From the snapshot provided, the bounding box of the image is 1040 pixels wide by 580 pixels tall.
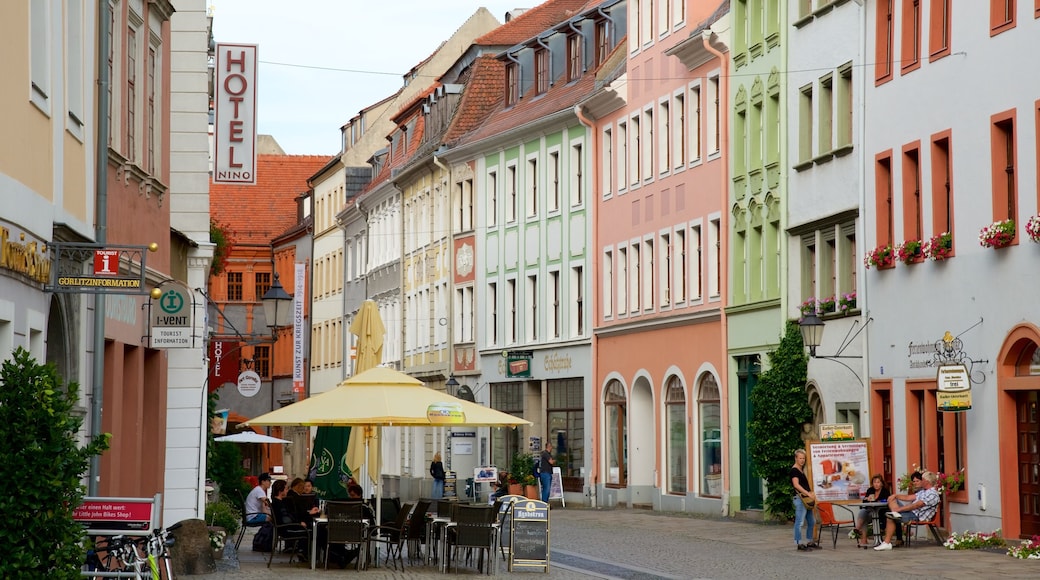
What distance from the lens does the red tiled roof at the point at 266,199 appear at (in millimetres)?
92750

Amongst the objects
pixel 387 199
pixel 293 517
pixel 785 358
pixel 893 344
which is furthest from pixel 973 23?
pixel 387 199

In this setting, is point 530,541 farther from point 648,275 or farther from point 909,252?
point 648,275

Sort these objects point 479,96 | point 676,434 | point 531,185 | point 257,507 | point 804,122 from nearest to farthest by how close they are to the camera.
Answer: point 257,507
point 804,122
point 676,434
point 531,185
point 479,96

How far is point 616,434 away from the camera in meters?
47.0

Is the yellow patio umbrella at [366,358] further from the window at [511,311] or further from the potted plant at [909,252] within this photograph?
the window at [511,311]

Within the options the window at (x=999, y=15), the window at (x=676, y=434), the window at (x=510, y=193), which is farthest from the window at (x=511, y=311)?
the window at (x=999, y=15)

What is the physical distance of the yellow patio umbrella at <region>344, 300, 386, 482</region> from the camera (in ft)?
90.5

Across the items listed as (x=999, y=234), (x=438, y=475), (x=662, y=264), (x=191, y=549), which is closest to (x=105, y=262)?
(x=191, y=549)

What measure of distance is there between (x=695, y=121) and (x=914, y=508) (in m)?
17.0

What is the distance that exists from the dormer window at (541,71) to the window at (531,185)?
249cm

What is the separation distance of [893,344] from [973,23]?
597 centimetres

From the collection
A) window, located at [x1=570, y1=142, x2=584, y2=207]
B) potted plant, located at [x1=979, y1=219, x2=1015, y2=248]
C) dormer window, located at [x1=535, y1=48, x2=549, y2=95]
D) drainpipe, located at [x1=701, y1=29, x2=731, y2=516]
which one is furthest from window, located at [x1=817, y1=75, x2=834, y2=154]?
dormer window, located at [x1=535, y1=48, x2=549, y2=95]

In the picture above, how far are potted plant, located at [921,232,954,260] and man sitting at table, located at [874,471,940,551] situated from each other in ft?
11.6

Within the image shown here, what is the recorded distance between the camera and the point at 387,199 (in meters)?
69.6
